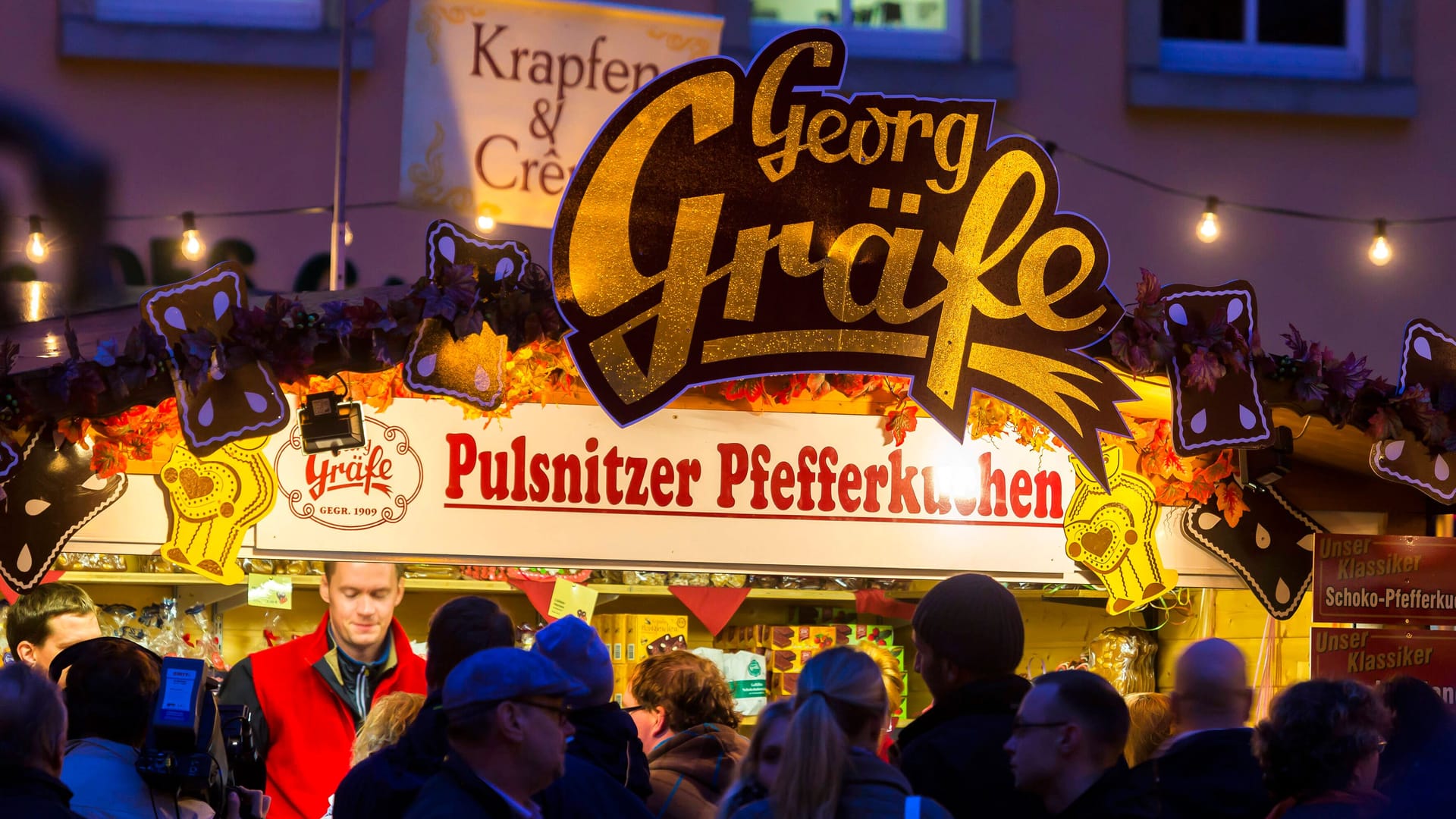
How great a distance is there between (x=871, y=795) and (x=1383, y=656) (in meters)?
4.42

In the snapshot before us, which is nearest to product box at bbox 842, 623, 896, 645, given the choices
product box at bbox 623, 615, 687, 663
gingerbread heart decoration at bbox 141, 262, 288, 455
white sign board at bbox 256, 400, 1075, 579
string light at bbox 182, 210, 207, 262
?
product box at bbox 623, 615, 687, 663

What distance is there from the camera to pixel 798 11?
9.90 m

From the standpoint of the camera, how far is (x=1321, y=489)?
7.17 meters

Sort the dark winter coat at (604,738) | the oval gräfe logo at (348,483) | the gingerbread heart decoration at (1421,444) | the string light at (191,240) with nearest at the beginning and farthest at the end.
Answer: the dark winter coat at (604,738)
the oval gräfe logo at (348,483)
the gingerbread heart decoration at (1421,444)
the string light at (191,240)

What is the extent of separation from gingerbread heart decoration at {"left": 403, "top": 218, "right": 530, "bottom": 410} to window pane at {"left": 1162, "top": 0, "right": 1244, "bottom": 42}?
19.2ft

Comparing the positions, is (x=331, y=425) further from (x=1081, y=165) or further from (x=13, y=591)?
(x=1081, y=165)

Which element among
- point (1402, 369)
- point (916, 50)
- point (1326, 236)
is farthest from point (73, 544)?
point (1326, 236)

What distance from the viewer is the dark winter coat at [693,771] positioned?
Answer: 4.47 meters

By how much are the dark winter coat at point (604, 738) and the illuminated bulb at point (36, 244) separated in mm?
6099

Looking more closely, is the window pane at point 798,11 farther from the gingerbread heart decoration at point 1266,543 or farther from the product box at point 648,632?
the gingerbread heart decoration at point 1266,543

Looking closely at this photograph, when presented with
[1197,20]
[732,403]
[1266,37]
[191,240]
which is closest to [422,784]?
[732,403]

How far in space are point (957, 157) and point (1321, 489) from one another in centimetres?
251

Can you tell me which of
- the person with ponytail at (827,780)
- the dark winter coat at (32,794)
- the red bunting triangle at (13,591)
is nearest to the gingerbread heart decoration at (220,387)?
the red bunting triangle at (13,591)

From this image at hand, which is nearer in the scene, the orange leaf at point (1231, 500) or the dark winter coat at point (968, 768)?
the dark winter coat at point (968, 768)
